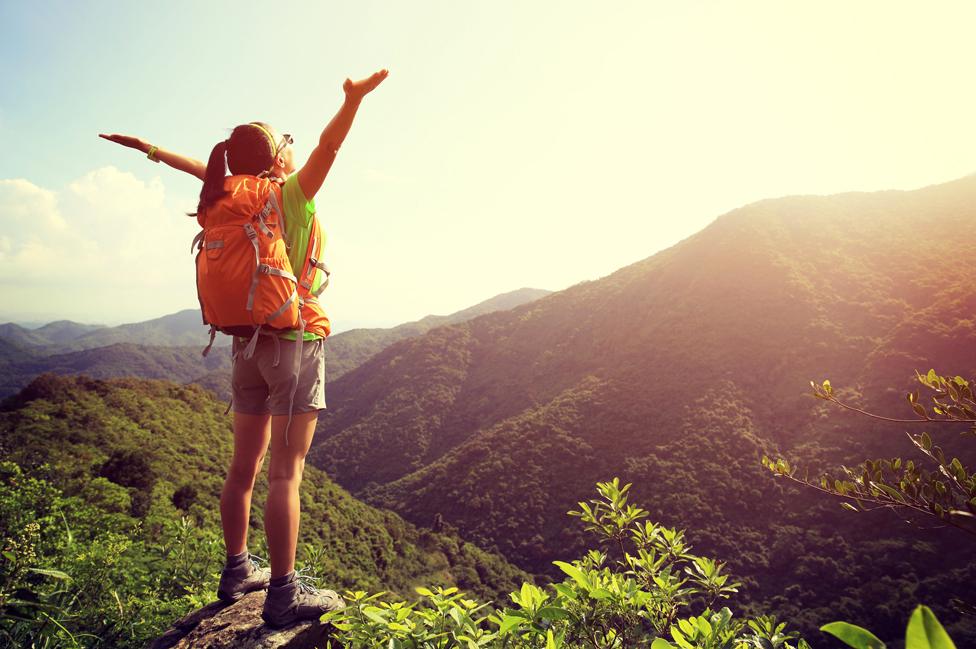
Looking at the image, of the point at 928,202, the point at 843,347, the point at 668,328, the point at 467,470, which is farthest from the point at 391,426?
the point at 928,202

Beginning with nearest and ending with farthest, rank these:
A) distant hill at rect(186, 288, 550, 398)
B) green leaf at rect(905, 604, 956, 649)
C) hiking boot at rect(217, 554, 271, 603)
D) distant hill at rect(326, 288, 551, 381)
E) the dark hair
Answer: green leaf at rect(905, 604, 956, 649), the dark hair, hiking boot at rect(217, 554, 271, 603), distant hill at rect(186, 288, 550, 398), distant hill at rect(326, 288, 551, 381)

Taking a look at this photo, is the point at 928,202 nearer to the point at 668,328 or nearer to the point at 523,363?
the point at 668,328

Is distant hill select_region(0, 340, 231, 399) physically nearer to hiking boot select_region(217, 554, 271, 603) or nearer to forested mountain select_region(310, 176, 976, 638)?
forested mountain select_region(310, 176, 976, 638)

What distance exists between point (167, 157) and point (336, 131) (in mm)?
1340

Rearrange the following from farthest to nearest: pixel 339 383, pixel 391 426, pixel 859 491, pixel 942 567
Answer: pixel 339 383, pixel 391 426, pixel 942 567, pixel 859 491

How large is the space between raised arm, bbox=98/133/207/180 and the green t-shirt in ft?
2.78

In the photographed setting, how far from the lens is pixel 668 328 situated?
72500mm

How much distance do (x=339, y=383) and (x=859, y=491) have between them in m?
121

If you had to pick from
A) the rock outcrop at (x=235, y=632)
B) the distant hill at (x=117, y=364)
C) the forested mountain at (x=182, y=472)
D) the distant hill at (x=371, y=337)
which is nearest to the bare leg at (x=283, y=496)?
the rock outcrop at (x=235, y=632)

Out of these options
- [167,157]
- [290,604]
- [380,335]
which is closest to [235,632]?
[290,604]

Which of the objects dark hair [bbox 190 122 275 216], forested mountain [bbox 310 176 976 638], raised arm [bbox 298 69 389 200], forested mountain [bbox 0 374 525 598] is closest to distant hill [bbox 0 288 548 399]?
forested mountain [bbox 310 176 976 638]

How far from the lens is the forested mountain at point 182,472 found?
2242 centimetres

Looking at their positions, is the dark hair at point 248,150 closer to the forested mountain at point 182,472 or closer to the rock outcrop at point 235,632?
the rock outcrop at point 235,632

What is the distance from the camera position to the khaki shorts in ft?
7.48
